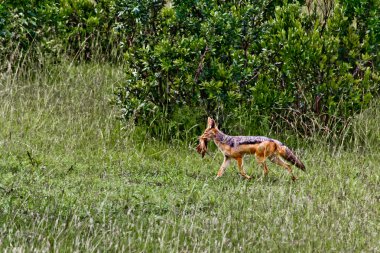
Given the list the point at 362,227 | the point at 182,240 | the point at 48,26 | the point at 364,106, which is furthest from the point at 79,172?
the point at 48,26

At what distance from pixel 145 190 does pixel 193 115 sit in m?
2.45

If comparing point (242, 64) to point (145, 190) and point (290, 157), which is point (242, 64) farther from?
point (145, 190)

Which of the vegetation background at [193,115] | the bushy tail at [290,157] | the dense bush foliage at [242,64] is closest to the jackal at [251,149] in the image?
the bushy tail at [290,157]

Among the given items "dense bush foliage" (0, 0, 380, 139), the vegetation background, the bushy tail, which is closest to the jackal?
the bushy tail

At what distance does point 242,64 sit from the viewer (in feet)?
32.9

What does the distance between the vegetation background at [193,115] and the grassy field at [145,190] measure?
0.09 feet

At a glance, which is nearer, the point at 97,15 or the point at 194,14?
the point at 194,14

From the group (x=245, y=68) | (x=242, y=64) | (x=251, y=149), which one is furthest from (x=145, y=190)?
(x=245, y=68)

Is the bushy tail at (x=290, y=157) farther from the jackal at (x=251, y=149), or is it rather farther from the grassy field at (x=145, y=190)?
the grassy field at (x=145, y=190)

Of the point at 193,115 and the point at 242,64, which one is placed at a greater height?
the point at 242,64

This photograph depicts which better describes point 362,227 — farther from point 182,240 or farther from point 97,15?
point 97,15

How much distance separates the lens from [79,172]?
857cm

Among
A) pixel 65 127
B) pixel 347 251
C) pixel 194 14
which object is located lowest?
pixel 65 127

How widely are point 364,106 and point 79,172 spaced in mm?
3700
